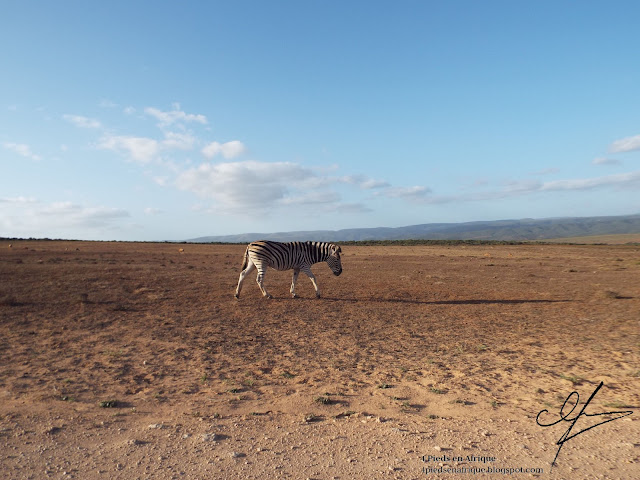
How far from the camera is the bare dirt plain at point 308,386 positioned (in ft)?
14.8

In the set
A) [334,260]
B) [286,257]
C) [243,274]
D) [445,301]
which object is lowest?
[445,301]

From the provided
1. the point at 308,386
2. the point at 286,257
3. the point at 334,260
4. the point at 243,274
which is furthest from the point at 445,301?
the point at 308,386

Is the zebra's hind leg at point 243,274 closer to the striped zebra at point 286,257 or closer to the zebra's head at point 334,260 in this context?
the striped zebra at point 286,257

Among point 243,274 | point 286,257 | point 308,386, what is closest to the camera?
point 308,386

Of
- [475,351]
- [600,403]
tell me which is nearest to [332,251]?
[475,351]

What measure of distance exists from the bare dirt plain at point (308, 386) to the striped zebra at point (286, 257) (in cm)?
118

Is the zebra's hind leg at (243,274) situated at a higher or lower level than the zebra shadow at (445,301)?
higher

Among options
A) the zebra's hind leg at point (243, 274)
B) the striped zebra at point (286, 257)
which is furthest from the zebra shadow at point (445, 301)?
the zebra's hind leg at point (243, 274)

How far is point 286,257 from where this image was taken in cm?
1614

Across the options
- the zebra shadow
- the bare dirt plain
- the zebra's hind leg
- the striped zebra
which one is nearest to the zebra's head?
the striped zebra

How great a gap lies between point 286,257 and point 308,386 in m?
9.45

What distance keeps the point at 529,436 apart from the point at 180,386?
542 cm

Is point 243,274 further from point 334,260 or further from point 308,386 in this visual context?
point 308,386

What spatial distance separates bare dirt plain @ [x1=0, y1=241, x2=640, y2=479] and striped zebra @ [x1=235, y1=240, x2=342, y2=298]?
1177mm
